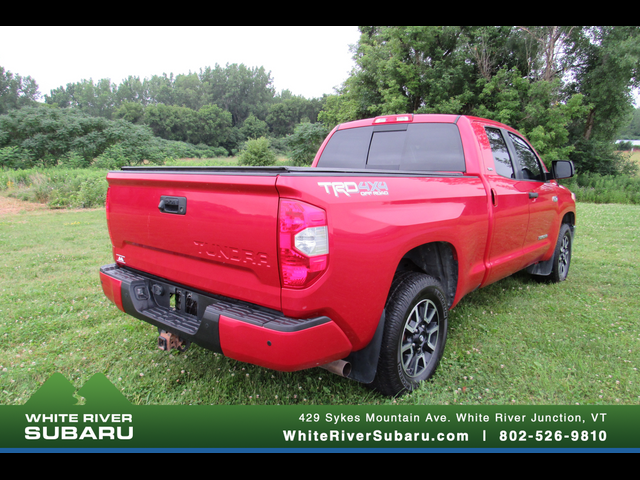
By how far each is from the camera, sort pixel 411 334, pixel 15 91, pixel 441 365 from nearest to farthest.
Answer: pixel 411 334, pixel 441 365, pixel 15 91

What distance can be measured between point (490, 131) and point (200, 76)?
11718 centimetres

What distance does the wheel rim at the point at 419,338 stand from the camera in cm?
261

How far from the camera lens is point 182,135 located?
80.6m

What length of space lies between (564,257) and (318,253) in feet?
15.9

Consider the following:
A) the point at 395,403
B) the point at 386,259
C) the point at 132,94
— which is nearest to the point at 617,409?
the point at 395,403

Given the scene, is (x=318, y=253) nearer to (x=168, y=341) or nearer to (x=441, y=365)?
(x=168, y=341)

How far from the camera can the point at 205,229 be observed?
215 cm

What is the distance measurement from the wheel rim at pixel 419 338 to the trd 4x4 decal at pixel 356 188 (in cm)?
85

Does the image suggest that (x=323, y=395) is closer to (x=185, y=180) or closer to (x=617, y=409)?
(x=185, y=180)

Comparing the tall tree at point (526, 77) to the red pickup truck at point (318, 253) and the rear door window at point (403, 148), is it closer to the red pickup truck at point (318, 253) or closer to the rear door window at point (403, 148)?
the rear door window at point (403, 148)

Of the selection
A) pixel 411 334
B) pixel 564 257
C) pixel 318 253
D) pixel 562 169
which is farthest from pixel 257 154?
pixel 318 253

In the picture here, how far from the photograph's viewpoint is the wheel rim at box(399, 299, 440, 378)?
261cm

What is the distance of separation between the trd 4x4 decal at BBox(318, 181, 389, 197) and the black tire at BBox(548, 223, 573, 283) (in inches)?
152

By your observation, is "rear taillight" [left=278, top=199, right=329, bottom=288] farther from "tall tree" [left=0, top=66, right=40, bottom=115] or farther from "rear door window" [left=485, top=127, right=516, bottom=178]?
"tall tree" [left=0, top=66, right=40, bottom=115]
